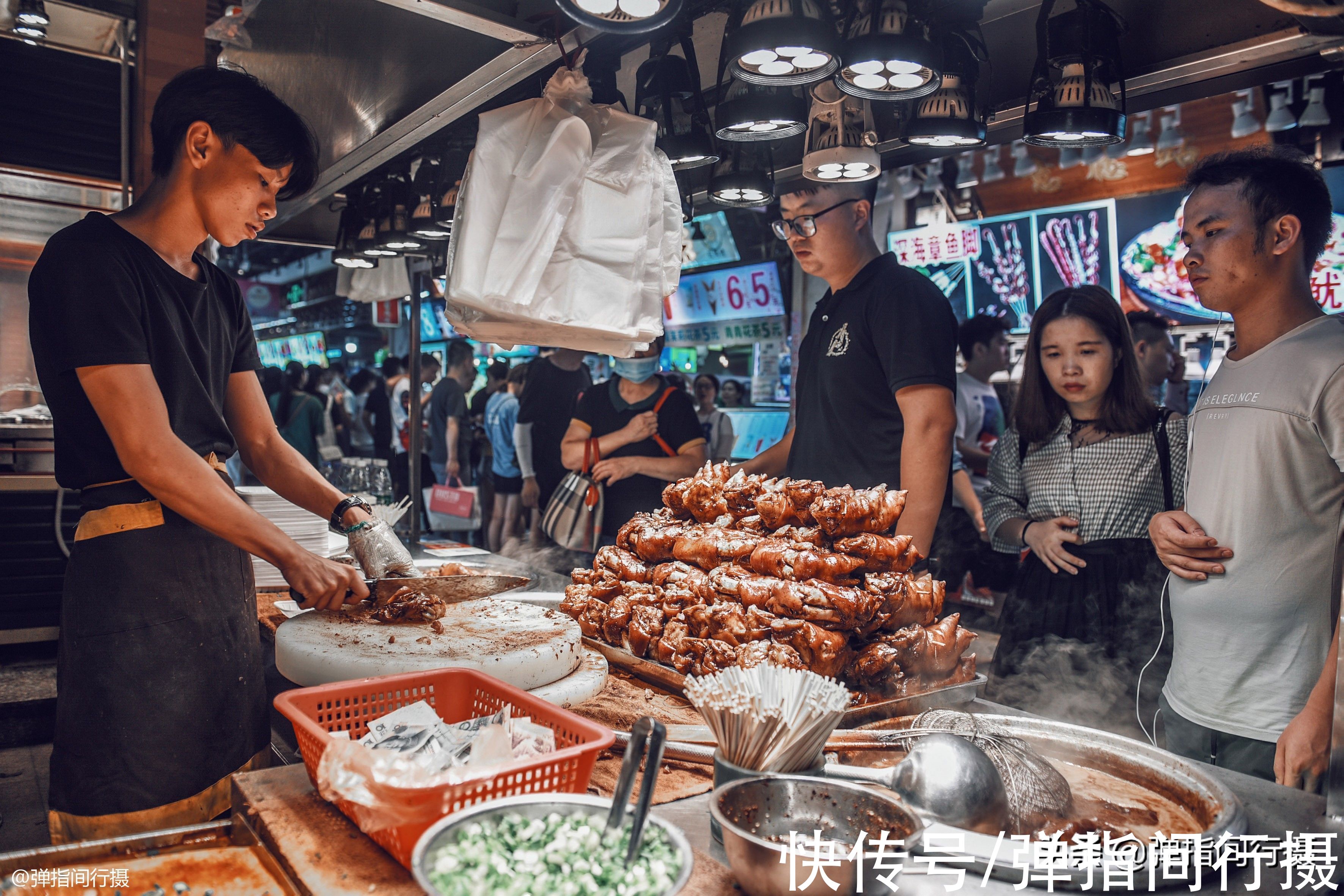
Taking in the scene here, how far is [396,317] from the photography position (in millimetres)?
10578

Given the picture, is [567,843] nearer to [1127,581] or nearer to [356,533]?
[356,533]

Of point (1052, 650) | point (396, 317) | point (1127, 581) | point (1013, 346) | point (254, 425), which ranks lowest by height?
point (1052, 650)

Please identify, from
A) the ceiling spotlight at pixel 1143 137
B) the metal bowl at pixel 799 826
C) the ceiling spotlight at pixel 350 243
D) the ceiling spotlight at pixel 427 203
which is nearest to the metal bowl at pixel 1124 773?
the metal bowl at pixel 799 826

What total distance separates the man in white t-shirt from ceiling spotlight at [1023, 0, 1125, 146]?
0.33 m

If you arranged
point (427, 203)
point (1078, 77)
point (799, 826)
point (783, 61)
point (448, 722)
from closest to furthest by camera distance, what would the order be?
point (799, 826), point (448, 722), point (783, 61), point (1078, 77), point (427, 203)

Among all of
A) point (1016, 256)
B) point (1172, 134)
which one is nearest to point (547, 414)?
point (1016, 256)

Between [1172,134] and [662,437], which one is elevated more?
[1172,134]

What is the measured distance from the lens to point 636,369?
459cm

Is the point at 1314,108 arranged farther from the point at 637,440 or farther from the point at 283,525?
the point at 283,525

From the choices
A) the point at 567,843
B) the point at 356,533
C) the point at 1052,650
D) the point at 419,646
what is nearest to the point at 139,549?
the point at 356,533

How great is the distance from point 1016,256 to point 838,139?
4.98 meters

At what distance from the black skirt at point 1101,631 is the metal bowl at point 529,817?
206 cm

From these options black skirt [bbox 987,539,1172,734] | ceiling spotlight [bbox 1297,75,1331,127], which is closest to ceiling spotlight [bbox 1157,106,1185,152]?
ceiling spotlight [bbox 1297,75,1331,127]

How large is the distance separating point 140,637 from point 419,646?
0.66 m
